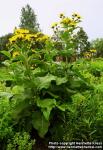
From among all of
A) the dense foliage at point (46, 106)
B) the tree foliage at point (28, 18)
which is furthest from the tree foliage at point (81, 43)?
the tree foliage at point (28, 18)

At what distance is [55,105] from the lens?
475cm

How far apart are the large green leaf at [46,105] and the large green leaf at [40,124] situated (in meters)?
0.11

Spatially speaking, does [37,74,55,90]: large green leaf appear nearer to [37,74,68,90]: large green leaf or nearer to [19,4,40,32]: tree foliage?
[37,74,68,90]: large green leaf

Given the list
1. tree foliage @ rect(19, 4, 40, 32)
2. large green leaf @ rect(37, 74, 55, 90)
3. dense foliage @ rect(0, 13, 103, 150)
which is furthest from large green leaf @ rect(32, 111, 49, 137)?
tree foliage @ rect(19, 4, 40, 32)

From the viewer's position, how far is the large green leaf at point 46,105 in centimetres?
458

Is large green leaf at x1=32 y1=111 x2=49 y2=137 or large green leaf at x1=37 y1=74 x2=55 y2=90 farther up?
large green leaf at x1=37 y1=74 x2=55 y2=90

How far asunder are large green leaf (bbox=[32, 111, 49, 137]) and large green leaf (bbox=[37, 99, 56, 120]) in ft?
0.36

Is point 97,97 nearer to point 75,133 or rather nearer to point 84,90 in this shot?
point 84,90

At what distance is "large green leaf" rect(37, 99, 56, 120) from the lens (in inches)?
180

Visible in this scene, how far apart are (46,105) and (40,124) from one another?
22 cm

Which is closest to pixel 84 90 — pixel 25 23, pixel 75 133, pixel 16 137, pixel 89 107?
pixel 89 107

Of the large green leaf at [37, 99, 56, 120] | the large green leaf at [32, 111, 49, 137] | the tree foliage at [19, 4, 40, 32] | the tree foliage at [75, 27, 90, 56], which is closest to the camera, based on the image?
the large green leaf at [37, 99, 56, 120]

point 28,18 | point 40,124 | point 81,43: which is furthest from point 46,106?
point 28,18

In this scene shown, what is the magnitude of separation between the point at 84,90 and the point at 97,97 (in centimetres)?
33
